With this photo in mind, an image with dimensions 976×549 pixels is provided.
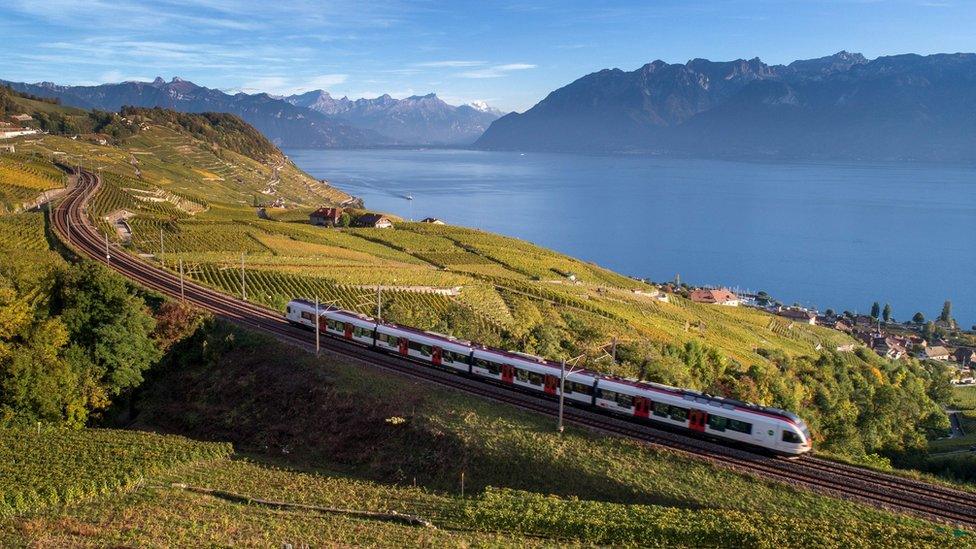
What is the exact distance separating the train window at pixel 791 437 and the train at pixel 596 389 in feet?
0.11

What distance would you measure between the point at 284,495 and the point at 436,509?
4715 millimetres

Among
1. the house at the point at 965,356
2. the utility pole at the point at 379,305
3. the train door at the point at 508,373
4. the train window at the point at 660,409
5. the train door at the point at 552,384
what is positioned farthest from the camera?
the house at the point at 965,356

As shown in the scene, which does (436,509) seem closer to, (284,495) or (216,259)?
(284,495)

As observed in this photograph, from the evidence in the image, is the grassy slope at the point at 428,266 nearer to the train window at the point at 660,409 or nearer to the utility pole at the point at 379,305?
the utility pole at the point at 379,305

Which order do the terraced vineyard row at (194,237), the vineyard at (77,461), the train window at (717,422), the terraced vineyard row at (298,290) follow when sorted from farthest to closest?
the terraced vineyard row at (194,237)
the terraced vineyard row at (298,290)
the train window at (717,422)
the vineyard at (77,461)

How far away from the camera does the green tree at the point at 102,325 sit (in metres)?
28.5

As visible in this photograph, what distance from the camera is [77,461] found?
2161cm

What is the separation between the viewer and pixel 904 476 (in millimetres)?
23125

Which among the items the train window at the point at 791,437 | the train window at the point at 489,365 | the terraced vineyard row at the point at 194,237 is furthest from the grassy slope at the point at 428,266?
the train window at the point at 791,437

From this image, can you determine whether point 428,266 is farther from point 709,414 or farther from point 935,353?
point 935,353

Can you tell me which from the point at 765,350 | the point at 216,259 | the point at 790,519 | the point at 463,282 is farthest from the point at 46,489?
the point at 765,350

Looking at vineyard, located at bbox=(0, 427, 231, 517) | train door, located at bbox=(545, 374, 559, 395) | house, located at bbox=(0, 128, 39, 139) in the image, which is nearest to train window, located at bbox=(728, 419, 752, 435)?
train door, located at bbox=(545, 374, 559, 395)

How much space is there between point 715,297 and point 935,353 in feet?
115

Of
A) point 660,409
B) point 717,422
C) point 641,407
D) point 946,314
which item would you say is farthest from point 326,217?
point 946,314
